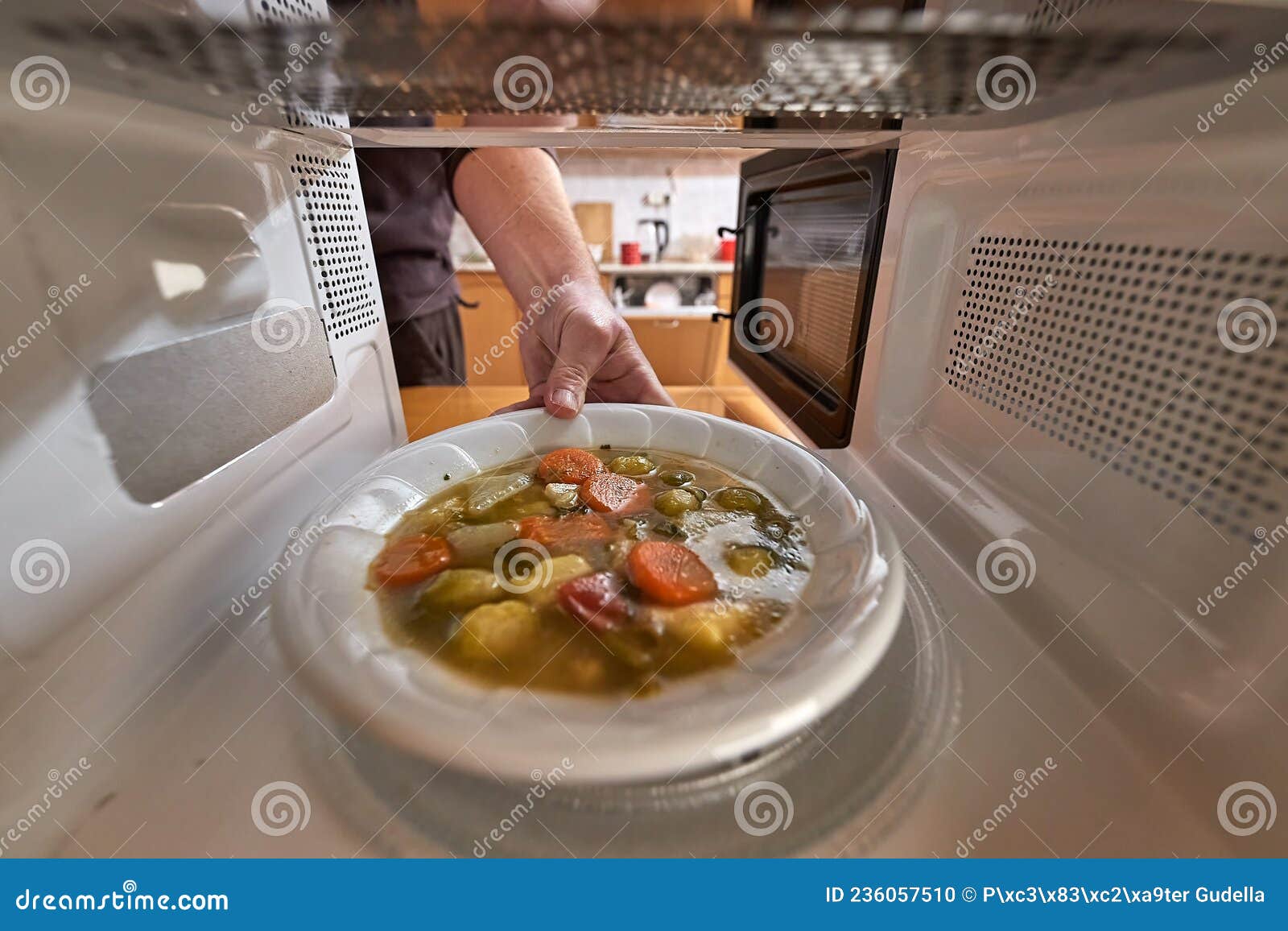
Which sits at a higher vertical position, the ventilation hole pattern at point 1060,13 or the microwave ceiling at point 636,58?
the ventilation hole pattern at point 1060,13

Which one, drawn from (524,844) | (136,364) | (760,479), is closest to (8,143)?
(136,364)

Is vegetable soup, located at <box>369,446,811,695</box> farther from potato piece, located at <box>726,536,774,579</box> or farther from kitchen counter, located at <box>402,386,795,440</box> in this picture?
kitchen counter, located at <box>402,386,795,440</box>

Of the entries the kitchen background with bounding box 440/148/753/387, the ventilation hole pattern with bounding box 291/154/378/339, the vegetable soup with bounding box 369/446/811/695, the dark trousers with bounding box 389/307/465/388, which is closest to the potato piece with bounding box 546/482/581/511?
the vegetable soup with bounding box 369/446/811/695

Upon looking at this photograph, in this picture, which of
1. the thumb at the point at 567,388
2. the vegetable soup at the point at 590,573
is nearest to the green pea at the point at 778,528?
the vegetable soup at the point at 590,573

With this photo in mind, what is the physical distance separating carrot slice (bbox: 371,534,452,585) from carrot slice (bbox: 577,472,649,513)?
16 centimetres

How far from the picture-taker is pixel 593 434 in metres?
0.79

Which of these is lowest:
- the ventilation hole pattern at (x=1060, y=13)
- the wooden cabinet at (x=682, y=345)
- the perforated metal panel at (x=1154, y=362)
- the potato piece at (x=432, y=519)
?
the wooden cabinet at (x=682, y=345)

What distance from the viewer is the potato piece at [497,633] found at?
0.44 metres

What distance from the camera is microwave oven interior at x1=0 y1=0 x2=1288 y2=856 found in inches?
14.6

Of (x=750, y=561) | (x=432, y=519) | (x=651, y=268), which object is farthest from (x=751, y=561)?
(x=651, y=268)

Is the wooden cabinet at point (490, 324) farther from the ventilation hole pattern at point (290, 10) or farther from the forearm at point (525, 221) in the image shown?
the ventilation hole pattern at point (290, 10)

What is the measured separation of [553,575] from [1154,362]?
0.49 meters

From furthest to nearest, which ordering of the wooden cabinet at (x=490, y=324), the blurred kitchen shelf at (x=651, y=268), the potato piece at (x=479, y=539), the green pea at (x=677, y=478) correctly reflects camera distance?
the blurred kitchen shelf at (x=651, y=268) < the wooden cabinet at (x=490, y=324) < the green pea at (x=677, y=478) < the potato piece at (x=479, y=539)

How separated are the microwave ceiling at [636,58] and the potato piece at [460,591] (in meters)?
0.41
